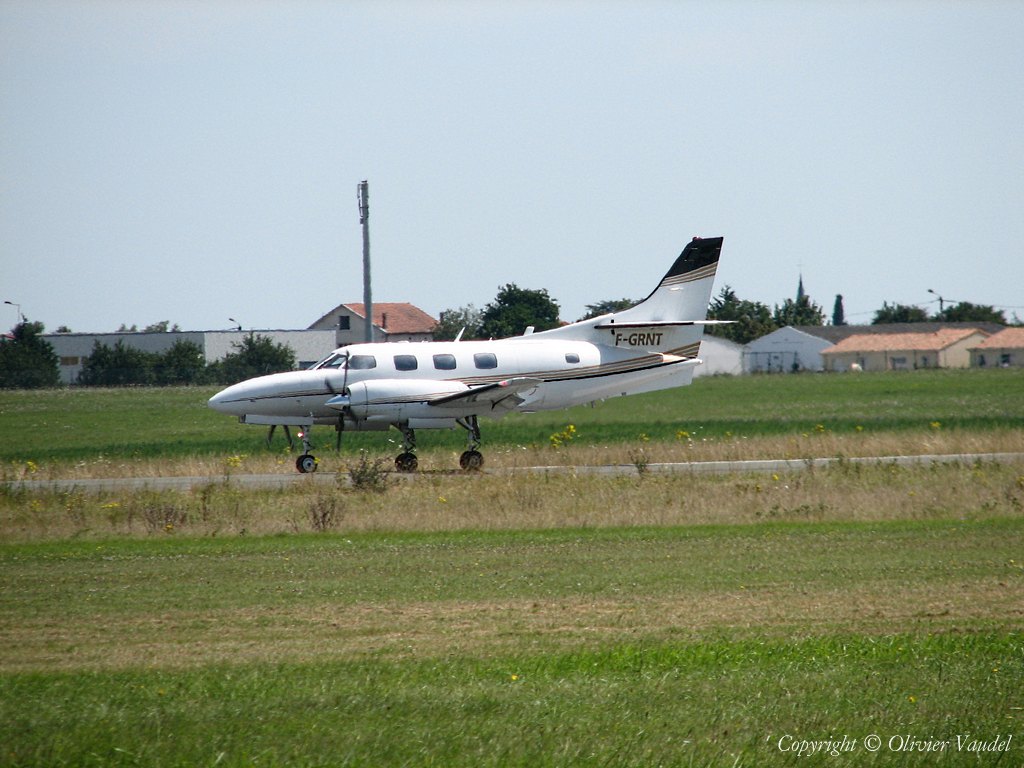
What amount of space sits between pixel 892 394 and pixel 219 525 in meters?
46.2

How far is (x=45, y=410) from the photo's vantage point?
53.2 meters

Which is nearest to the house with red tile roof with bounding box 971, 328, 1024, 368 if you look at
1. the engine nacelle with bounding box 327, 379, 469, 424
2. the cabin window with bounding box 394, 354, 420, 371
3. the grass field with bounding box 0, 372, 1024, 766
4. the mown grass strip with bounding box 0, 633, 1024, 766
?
the cabin window with bounding box 394, 354, 420, 371

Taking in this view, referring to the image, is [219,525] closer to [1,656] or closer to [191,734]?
[1,656]

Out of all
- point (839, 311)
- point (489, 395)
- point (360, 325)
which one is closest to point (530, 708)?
point (489, 395)

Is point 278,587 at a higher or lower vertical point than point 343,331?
lower

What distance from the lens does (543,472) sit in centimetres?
2847

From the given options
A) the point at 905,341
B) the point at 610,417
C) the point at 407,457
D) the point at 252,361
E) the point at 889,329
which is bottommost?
the point at 407,457

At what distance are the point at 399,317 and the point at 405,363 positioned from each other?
65851 millimetres

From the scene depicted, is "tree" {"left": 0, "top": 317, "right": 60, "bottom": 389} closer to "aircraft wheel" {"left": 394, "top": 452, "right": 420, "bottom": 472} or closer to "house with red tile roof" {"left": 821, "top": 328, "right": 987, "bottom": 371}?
"aircraft wheel" {"left": 394, "top": 452, "right": 420, "bottom": 472}

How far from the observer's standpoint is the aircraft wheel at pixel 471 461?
29703mm

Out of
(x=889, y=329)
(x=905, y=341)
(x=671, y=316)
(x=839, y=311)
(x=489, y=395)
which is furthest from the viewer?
(x=839, y=311)

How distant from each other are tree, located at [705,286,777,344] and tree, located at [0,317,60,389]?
6613cm

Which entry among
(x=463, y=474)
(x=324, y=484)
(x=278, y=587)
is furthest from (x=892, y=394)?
(x=278, y=587)

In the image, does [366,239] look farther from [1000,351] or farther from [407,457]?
[1000,351]
